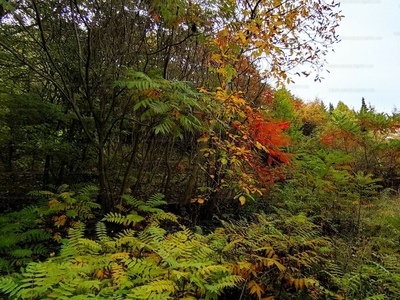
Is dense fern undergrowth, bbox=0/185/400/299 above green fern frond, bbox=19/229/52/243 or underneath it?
above

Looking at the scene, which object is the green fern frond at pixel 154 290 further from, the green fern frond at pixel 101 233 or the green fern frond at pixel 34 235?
the green fern frond at pixel 34 235

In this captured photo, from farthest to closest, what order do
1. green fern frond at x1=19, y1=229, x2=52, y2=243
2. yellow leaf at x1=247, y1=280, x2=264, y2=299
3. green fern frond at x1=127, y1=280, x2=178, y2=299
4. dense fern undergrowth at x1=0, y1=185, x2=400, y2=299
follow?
green fern frond at x1=19, y1=229, x2=52, y2=243
yellow leaf at x1=247, y1=280, x2=264, y2=299
dense fern undergrowth at x1=0, y1=185, x2=400, y2=299
green fern frond at x1=127, y1=280, x2=178, y2=299

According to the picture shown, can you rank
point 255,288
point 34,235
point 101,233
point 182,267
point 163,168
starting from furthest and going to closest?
point 163,168
point 34,235
point 101,233
point 255,288
point 182,267

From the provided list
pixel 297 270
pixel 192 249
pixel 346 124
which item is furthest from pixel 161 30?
pixel 346 124

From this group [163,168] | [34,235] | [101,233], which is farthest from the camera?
[163,168]

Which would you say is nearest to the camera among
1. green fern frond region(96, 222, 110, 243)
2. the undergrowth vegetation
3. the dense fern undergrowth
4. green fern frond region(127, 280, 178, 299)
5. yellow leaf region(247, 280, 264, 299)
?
green fern frond region(127, 280, 178, 299)

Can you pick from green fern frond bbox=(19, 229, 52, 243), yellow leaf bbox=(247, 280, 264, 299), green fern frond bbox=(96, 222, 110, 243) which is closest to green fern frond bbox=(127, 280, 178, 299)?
yellow leaf bbox=(247, 280, 264, 299)

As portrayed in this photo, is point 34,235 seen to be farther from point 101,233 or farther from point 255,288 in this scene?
point 255,288

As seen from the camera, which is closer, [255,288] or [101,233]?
[255,288]

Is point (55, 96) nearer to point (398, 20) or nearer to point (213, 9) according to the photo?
point (213, 9)

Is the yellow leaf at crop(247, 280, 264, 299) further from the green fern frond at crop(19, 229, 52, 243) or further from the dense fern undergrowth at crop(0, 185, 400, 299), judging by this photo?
the green fern frond at crop(19, 229, 52, 243)

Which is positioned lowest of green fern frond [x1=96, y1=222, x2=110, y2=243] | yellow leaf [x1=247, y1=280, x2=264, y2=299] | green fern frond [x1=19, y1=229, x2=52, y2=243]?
green fern frond [x1=19, y1=229, x2=52, y2=243]

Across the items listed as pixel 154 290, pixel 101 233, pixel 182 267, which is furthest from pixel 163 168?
pixel 154 290

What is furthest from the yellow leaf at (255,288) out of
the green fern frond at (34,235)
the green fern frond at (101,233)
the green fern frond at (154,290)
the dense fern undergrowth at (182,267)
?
the green fern frond at (34,235)
